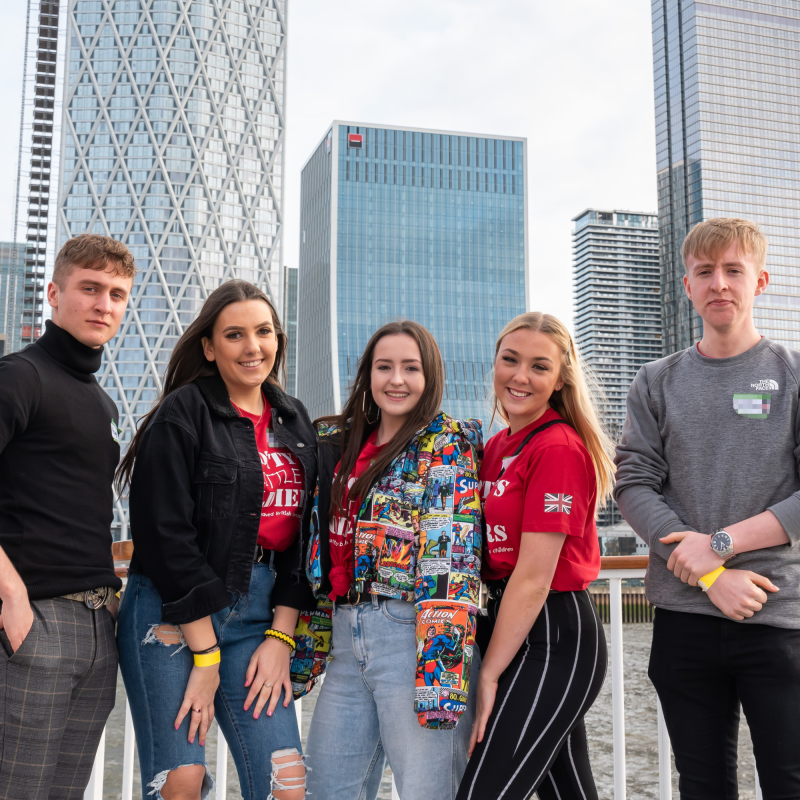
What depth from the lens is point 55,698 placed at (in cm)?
175

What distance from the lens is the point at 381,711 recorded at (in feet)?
6.02

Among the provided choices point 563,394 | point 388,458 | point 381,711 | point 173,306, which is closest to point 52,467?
point 388,458

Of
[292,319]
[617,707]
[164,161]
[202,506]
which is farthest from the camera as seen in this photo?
[292,319]

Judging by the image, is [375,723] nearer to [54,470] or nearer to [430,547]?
[430,547]

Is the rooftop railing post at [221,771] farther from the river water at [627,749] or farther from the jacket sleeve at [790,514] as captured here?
the river water at [627,749]

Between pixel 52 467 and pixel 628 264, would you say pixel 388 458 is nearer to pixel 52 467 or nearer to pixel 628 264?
pixel 52 467

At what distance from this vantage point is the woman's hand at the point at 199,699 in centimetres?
Answer: 180

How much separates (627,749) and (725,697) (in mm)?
12112

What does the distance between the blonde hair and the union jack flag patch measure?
0.64ft

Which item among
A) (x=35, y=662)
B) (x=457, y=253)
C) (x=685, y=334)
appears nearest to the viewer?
(x=35, y=662)

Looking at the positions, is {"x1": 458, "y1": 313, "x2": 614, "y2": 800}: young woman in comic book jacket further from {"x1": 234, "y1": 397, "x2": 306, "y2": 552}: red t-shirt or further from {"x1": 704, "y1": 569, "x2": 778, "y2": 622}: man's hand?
{"x1": 234, "y1": 397, "x2": 306, "y2": 552}: red t-shirt

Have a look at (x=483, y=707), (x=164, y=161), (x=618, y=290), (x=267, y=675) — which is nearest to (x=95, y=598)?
(x=267, y=675)

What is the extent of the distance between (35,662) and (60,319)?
2.78 feet

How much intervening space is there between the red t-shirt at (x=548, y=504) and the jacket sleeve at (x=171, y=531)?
0.71 metres
